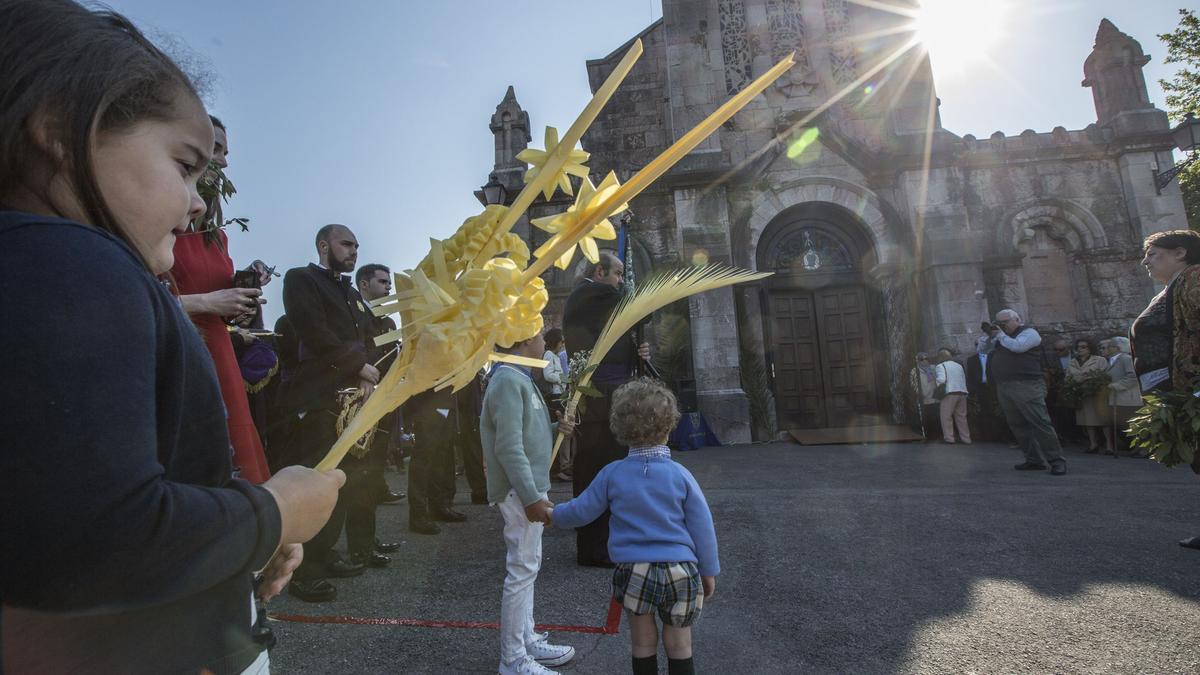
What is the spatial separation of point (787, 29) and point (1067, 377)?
9.79 metres

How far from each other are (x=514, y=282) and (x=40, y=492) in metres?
0.70

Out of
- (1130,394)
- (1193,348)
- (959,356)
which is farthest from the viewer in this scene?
(959,356)

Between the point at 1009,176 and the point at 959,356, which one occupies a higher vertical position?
the point at 1009,176

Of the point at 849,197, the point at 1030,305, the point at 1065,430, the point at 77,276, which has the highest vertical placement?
the point at 849,197

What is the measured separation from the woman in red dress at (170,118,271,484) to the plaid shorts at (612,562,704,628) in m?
1.44

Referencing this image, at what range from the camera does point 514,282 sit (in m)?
1.10

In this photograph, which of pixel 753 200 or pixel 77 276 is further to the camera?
pixel 753 200

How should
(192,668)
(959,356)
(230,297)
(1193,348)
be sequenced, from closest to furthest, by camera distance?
(192,668)
(230,297)
(1193,348)
(959,356)

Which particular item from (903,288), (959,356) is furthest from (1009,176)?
(959,356)

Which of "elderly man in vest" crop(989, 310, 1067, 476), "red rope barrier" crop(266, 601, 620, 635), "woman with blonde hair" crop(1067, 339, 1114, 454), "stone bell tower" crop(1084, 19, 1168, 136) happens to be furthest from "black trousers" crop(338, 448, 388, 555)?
"stone bell tower" crop(1084, 19, 1168, 136)

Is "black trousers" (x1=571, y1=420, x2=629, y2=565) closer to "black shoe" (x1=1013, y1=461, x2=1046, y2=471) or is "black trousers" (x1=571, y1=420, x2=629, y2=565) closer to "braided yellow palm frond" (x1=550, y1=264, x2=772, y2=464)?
"braided yellow palm frond" (x1=550, y1=264, x2=772, y2=464)

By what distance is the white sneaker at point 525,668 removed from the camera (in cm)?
260

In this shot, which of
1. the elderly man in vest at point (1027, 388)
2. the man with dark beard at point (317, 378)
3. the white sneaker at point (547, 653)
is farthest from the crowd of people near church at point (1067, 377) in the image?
the man with dark beard at point (317, 378)

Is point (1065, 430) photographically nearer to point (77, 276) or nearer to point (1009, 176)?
point (1009, 176)
